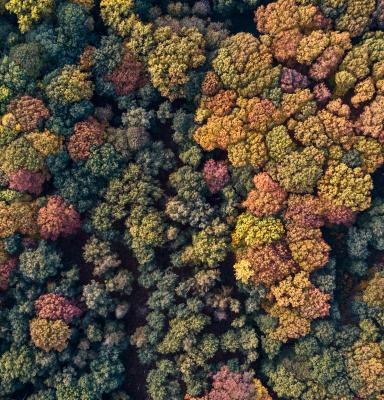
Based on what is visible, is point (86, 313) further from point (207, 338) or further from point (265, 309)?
point (265, 309)

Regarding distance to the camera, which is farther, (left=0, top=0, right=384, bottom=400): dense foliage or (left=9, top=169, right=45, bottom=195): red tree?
(left=9, top=169, right=45, bottom=195): red tree

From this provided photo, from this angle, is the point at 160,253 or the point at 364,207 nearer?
the point at 364,207

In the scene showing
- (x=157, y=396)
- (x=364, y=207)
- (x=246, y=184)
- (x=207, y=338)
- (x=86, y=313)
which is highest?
(x=246, y=184)

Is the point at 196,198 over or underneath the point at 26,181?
underneath

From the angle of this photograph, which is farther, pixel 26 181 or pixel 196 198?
pixel 196 198

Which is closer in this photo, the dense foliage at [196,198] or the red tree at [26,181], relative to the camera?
the dense foliage at [196,198]

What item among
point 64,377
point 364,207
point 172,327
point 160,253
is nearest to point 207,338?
point 172,327

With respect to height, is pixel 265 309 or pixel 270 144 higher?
pixel 270 144

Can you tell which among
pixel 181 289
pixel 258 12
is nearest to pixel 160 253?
pixel 181 289
